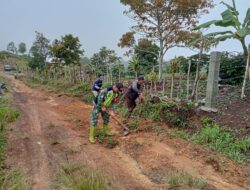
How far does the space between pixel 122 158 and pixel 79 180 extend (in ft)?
6.65

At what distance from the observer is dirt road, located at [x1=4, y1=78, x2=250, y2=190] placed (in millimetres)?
5586

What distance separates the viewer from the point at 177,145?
728cm

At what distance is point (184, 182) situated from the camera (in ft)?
17.2

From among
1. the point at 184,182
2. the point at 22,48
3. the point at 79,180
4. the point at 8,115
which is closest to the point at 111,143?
the point at 184,182

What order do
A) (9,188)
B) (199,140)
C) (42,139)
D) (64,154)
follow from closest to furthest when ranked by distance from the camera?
(9,188), (64,154), (199,140), (42,139)

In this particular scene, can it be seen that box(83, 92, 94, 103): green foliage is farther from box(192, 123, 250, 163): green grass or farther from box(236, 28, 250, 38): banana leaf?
box(192, 123, 250, 163): green grass

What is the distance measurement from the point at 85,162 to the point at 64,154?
0.77 m

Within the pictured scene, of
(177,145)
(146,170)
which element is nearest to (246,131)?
(177,145)

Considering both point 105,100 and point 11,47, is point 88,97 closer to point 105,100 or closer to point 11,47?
point 105,100

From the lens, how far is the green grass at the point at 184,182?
518cm

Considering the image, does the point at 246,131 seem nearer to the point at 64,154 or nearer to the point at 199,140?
the point at 199,140

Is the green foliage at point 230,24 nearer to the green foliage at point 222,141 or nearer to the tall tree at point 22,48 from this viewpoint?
the green foliage at point 222,141

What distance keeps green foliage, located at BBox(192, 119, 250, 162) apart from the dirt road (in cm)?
31

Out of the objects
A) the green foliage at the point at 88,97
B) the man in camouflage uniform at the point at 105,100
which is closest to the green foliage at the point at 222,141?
the man in camouflage uniform at the point at 105,100
